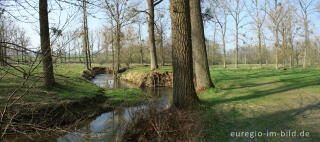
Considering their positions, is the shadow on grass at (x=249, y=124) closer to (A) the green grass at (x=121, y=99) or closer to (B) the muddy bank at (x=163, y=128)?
(B) the muddy bank at (x=163, y=128)

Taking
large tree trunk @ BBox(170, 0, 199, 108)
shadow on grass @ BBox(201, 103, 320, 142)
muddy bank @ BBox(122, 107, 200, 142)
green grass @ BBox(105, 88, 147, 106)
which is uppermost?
large tree trunk @ BBox(170, 0, 199, 108)

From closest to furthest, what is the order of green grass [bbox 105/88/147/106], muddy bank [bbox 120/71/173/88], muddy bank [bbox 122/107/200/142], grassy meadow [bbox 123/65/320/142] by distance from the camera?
1. muddy bank [bbox 122/107/200/142]
2. grassy meadow [bbox 123/65/320/142]
3. green grass [bbox 105/88/147/106]
4. muddy bank [bbox 120/71/173/88]

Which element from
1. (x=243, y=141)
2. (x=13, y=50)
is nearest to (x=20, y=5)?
(x=13, y=50)

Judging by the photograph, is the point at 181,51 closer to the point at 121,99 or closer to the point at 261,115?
the point at 261,115

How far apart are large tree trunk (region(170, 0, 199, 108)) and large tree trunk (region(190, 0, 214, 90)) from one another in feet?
11.2

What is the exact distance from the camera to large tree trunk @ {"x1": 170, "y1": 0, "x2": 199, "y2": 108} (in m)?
5.29

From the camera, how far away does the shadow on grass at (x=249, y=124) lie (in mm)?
3613

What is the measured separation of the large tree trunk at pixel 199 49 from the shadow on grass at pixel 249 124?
3.26 metres

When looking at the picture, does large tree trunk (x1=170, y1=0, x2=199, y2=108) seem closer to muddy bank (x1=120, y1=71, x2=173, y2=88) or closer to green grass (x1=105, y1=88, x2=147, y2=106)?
green grass (x1=105, y1=88, x2=147, y2=106)

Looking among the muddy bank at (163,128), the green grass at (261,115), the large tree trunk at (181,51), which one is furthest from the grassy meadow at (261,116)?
the large tree trunk at (181,51)

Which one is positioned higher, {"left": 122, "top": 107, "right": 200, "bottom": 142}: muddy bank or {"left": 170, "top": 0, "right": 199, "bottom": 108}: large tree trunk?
Answer: {"left": 170, "top": 0, "right": 199, "bottom": 108}: large tree trunk

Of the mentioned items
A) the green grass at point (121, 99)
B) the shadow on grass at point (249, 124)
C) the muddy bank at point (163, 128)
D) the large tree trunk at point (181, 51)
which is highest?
the large tree trunk at point (181, 51)

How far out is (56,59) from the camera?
317cm

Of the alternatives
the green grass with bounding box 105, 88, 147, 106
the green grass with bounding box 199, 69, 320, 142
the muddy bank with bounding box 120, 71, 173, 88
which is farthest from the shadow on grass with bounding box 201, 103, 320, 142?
the muddy bank with bounding box 120, 71, 173, 88
